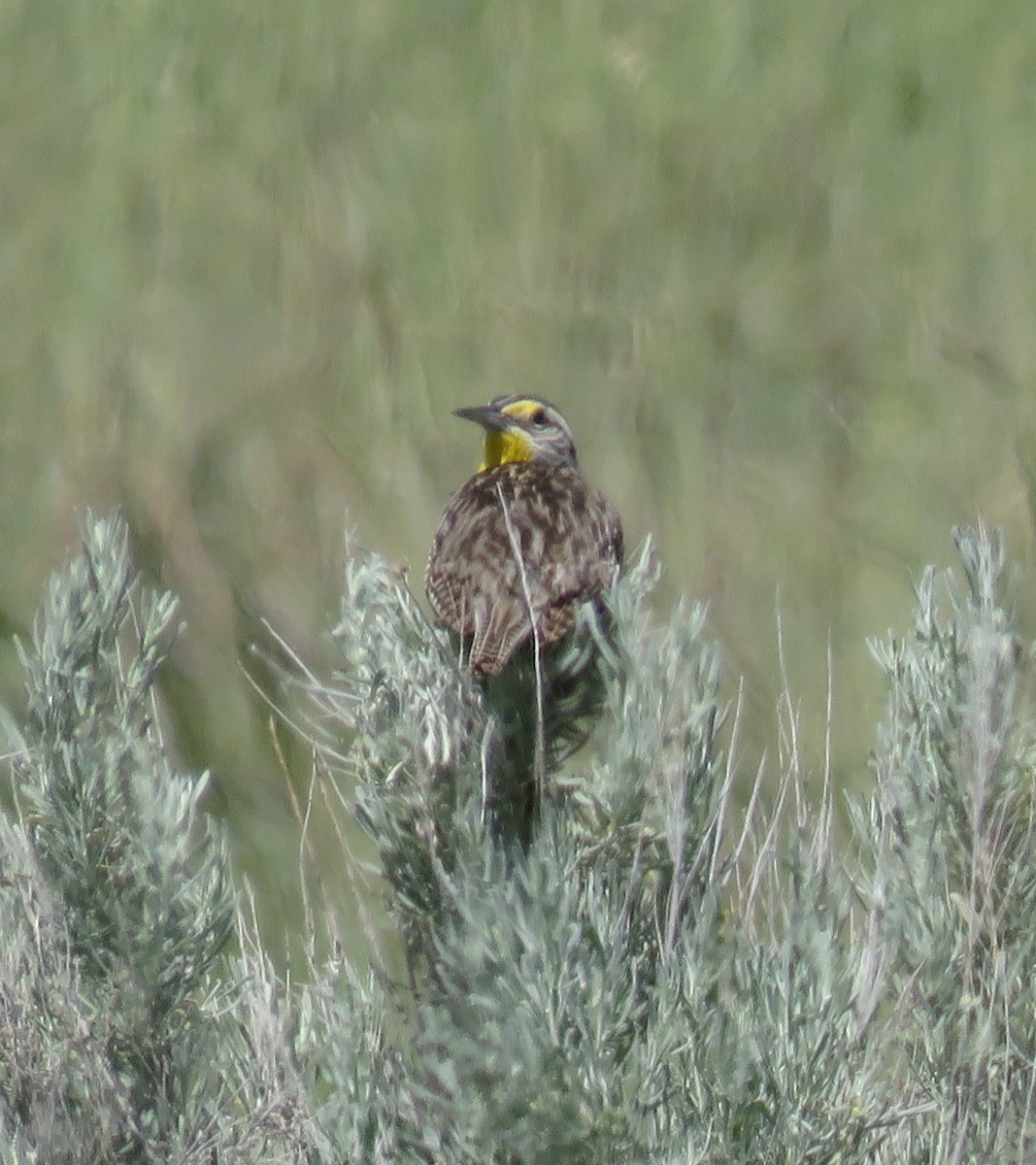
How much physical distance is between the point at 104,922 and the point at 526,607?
0.91 metres

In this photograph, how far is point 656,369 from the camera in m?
5.81

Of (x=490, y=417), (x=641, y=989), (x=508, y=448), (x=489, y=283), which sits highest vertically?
(x=489, y=283)

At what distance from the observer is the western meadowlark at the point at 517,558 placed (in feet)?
10.2

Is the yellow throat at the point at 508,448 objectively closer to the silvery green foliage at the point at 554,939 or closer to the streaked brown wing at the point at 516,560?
the streaked brown wing at the point at 516,560

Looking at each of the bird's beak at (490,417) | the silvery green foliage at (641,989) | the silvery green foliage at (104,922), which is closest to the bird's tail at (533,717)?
the silvery green foliage at (641,989)

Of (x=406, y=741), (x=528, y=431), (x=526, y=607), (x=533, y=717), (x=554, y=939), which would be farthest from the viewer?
(x=528, y=431)

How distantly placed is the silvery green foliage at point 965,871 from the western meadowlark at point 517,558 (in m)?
0.58

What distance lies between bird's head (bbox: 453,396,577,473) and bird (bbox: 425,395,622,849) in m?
0.45

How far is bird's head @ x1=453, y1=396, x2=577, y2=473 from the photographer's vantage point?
4.68 m

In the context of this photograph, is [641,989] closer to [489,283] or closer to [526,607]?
[526,607]

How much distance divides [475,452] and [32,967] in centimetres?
322

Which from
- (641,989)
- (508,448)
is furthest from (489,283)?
(641,989)

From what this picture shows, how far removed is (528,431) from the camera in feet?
15.5

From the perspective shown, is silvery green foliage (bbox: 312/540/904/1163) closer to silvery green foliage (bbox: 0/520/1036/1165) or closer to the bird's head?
silvery green foliage (bbox: 0/520/1036/1165)
